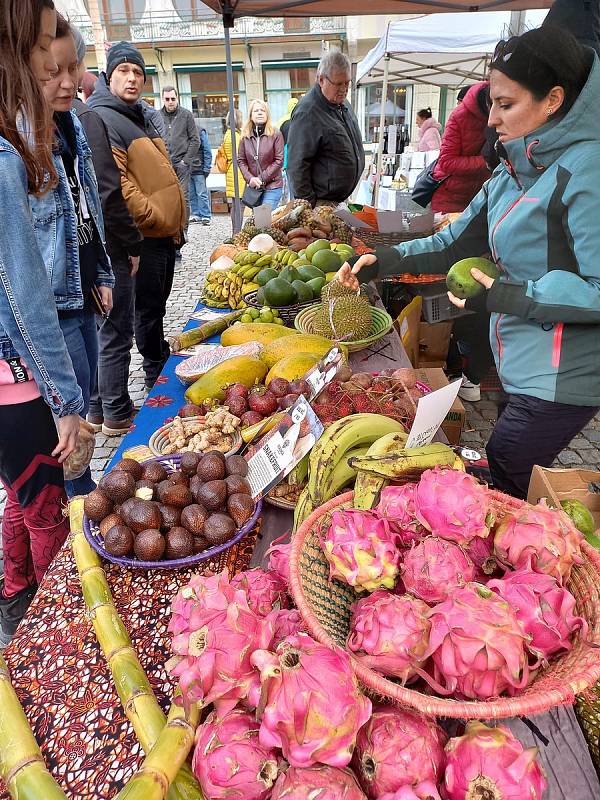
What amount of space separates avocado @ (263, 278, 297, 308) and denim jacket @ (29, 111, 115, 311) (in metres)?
1.10

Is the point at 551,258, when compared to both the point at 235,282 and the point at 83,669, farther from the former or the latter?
the point at 235,282

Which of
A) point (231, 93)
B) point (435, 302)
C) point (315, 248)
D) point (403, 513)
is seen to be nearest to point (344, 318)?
point (315, 248)

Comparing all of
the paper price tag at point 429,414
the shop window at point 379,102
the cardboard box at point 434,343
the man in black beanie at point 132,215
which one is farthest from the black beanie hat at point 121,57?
the shop window at point 379,102

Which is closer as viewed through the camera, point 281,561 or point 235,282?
point 281,561

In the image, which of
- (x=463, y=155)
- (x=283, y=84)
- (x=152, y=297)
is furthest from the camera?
(x=283, y=84)

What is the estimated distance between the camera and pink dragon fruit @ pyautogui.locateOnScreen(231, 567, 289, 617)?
930 millimetres

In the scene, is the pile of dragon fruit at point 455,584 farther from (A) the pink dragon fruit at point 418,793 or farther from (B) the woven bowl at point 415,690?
(A) the pink dragon fruit at point 418,793

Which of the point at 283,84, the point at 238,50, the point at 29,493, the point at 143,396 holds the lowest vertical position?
the point at 143,396

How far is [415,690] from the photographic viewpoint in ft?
2.70

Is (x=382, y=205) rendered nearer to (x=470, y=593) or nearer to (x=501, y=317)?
(x=501, y=317)

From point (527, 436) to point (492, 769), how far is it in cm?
141

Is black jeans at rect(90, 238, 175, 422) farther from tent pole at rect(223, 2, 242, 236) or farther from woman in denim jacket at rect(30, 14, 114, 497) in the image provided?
tent pole at rect(223, 2, 242, 236)

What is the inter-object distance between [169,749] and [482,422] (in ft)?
12.3

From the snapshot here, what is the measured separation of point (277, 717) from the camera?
0.70 m
